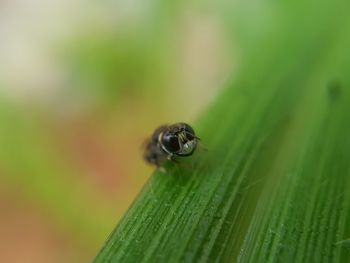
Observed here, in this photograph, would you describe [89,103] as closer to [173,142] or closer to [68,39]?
[68,39]

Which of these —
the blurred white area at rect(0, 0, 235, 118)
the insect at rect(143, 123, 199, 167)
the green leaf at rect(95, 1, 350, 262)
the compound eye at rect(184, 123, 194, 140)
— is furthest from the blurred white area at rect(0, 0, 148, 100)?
the compound eye at rect(184, 123, 194, 140)

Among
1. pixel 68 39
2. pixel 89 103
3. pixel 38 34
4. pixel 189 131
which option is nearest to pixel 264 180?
pixel 189 131

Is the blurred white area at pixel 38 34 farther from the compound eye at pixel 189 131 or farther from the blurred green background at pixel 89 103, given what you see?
the compound eye at pixel 189 131

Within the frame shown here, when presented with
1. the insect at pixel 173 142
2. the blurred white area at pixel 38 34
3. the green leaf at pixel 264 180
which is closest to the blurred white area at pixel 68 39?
the blurred white area at pixel 38 34

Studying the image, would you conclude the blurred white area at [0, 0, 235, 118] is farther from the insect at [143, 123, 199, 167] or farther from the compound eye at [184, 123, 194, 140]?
the compound eye at [184, 123, 194, 140]

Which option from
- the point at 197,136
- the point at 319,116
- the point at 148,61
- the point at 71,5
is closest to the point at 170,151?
the point at 197,136

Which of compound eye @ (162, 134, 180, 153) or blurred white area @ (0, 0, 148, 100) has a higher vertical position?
blurred white area @ (0, 0, 148, 100)

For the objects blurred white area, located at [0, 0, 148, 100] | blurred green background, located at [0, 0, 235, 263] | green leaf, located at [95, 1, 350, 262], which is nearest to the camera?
green leaf, located at [95, 1, 350, 262]
